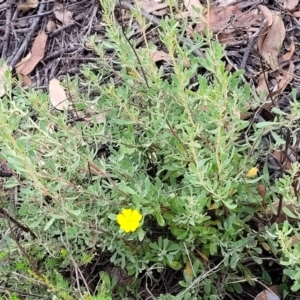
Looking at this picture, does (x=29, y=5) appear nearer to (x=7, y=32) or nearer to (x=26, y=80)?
(x=7, y=32)

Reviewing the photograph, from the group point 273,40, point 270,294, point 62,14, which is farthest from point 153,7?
point 270,294

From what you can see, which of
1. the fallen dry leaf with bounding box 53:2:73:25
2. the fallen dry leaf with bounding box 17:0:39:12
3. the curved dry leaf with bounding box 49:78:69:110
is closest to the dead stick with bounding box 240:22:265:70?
the curved dry leaf with bounding box 49:78:69:110

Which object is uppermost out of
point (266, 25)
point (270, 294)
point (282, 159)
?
point (266, 25)

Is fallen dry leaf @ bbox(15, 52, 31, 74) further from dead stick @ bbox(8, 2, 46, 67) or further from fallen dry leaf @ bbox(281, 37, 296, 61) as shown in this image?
fallen dry leaf @ bbox(281, 37, 296, 61)

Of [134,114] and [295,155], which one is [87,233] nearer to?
[134,114]

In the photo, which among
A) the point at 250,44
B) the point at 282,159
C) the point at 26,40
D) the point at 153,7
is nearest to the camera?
the point at 282,159

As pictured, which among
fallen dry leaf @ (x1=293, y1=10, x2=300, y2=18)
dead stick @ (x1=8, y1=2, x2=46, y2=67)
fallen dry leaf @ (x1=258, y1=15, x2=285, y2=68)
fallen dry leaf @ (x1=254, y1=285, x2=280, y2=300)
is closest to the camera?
fallen dry leaf @ (x1=254, y1=285, x2=280, y2=300)

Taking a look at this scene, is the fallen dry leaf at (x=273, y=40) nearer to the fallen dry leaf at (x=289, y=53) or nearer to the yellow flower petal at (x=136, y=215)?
the fallen dry leaf at (x=289, y=53)
